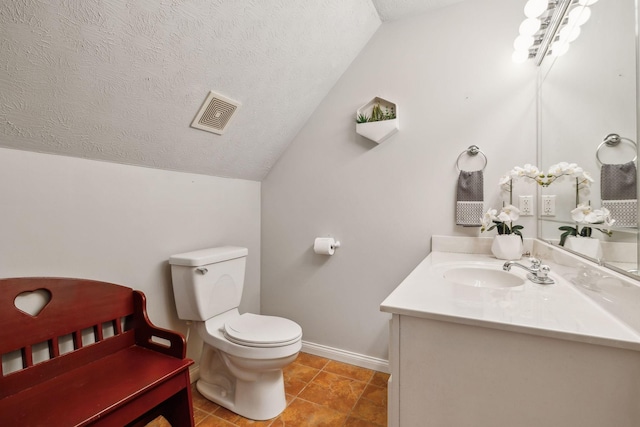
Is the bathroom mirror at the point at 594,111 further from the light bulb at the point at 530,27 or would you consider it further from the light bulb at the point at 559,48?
the light bulb at the point at 530,27

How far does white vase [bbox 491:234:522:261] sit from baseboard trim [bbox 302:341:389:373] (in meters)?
1.03

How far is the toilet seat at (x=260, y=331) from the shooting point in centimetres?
147

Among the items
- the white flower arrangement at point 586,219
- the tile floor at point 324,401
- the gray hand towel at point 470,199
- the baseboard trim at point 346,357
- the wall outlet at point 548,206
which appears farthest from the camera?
the baseboard trim at point 346,357

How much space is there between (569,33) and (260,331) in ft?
6.45

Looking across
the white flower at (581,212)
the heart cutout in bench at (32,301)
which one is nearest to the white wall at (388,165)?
the white flower at (581,212)

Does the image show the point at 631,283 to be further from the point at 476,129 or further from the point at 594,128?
the point at 476,129

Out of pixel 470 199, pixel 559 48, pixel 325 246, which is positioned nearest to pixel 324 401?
pixel 325 246

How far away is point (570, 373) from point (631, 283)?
0.27m

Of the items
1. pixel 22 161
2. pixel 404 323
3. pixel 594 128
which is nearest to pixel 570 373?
pixel 404 323

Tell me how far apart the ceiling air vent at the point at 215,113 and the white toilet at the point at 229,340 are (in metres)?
0.71

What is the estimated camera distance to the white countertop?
Result: 672mm

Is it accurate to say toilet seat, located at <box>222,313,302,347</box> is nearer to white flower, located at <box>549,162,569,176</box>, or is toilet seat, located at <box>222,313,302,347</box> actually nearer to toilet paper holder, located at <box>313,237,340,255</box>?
toilet paper holder, located at <box>313,237,340,255</box>

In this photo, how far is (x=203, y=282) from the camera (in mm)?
1611

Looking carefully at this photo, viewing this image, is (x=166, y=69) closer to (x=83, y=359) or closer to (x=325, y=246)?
(x=83, y=359)
